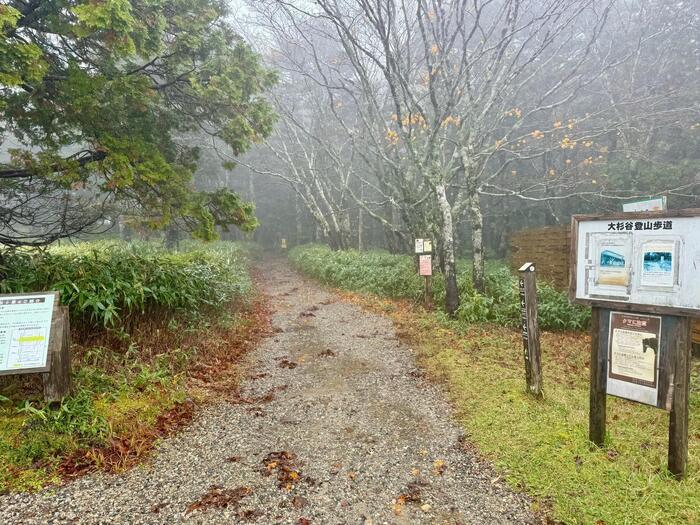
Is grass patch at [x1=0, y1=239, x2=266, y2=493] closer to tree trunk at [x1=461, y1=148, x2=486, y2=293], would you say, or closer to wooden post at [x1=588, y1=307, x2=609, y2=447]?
wooden post at [x1=588, y1=307, x2=609, y2=447]

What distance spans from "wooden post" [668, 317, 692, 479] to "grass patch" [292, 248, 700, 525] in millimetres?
147

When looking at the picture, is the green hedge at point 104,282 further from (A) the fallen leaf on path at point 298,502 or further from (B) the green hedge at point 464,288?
(B) the green hedge at point 464,288

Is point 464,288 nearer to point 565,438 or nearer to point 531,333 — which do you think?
point 531,333

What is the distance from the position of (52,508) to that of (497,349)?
6070 millimetres

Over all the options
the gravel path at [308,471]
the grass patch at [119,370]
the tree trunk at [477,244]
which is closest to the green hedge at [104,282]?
the grass patch at [119,370]

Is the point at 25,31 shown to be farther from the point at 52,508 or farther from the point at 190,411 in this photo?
the point at 52,508

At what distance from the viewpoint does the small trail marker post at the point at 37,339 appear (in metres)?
3.72

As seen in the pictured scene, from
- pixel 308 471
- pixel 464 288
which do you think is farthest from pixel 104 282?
pixel 464 288

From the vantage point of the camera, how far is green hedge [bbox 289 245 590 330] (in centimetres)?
831

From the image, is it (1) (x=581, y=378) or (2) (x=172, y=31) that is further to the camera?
(2) (x=172, y=31)

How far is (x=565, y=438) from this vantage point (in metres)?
3.80

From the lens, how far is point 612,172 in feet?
50.6

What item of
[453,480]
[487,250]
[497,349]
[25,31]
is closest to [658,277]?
[453,480]

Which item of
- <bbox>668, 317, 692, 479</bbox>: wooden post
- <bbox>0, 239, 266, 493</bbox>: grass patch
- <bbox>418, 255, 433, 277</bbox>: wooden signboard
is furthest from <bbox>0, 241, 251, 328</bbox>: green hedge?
<bbox>668, 317, 692, 479</bbox>: wooden post
